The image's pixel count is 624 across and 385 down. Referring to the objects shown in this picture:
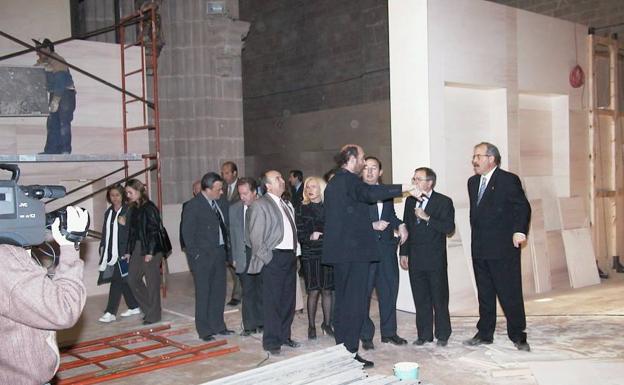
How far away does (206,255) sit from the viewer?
6.10 metres

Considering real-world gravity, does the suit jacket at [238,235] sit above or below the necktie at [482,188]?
below

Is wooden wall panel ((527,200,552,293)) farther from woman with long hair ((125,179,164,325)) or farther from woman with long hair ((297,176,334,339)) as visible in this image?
woman with long hair ((125,179,164,325))

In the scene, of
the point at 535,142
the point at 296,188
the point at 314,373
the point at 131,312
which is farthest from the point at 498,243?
the point at 296,188

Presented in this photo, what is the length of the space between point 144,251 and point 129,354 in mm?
1413

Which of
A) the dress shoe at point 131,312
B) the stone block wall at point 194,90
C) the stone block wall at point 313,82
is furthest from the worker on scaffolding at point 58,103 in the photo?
the stone block wall at point 313,82

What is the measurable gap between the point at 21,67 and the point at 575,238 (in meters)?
7.88

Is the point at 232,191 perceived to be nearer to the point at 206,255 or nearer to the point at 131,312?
the point at 131,312

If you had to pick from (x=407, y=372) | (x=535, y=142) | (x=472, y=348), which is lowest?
(x=472, y=348)

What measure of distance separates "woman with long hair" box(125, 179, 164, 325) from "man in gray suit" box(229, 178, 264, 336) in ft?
2.95

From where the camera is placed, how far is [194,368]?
17.0 feet

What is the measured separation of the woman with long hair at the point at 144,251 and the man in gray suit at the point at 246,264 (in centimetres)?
90

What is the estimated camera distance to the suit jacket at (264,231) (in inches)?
217

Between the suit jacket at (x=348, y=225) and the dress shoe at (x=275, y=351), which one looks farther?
the dress shoe at (x=275, y=351)

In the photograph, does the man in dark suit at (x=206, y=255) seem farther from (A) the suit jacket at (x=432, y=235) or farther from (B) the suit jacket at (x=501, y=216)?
(B) the suit jacket at (x=501, y=216)
